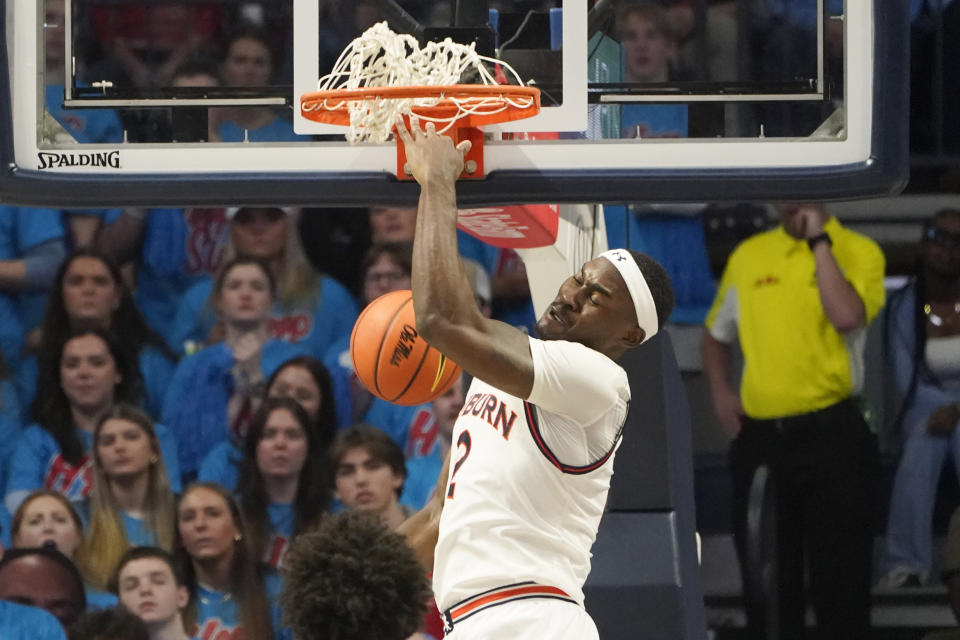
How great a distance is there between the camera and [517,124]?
3238 millimetres

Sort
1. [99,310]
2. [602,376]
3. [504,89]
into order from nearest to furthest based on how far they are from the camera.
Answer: [602,376] < [504,89] < [99,310]

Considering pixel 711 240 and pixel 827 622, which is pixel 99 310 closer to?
pixel 711 240

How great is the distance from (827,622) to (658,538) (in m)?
1.64

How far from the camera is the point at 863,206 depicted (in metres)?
5.95

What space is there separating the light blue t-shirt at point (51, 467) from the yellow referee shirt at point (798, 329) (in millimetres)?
2324

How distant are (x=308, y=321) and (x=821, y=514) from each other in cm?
218

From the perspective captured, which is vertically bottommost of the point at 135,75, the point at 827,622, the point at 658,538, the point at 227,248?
the point at 827,622

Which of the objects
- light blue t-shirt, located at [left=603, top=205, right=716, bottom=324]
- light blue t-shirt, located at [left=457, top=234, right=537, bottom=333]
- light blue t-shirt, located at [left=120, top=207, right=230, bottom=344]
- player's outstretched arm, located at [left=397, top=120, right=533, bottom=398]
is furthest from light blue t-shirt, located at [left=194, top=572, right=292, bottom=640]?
player's outstretched arm, located at [left=397, top=120, right=533, bottom=398]

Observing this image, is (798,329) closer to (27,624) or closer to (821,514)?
(821,514)

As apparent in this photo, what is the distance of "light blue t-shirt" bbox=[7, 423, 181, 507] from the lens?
18.7ft

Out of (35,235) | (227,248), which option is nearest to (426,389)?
(227,248)

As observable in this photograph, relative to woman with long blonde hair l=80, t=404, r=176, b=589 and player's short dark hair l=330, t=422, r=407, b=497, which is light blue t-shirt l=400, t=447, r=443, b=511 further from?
woman with long blonde hair l=80, t=404, r=176, b=589

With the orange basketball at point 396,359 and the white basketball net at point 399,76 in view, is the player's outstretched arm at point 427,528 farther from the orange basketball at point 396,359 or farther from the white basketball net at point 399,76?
the white basketball net at point 399,76

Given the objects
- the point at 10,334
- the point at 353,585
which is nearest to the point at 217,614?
the point at 10,334
